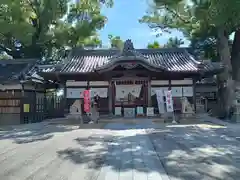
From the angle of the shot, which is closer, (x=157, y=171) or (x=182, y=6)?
(x=157, y=171)

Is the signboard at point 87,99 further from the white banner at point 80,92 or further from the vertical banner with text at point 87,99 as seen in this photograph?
the white banner at point 80,92

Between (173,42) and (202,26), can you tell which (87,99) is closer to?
(202,26)

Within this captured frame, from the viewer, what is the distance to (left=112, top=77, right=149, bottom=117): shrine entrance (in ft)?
61.4

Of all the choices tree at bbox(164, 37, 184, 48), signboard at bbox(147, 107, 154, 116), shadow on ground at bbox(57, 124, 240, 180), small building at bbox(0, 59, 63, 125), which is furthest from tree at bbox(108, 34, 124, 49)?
shadow on ground at bbox(57, 124, 240, 180)

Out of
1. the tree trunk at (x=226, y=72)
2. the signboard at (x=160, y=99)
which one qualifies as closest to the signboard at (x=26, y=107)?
the signboard at (x=160, y=99)

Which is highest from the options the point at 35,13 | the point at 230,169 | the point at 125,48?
the point at 35,13

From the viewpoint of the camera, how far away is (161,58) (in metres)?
20.5

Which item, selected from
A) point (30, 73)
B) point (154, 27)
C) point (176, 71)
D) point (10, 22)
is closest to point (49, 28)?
point (10, 22)

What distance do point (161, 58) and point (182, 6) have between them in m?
3.98

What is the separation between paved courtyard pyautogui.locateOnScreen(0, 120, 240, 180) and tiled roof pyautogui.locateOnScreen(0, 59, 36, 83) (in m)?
10.9

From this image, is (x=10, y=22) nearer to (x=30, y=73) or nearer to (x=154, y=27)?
(x=30, y=73)

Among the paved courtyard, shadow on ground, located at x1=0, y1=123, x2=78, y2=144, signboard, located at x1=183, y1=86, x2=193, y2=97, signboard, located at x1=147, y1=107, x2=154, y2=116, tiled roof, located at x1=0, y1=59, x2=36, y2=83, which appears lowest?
the paved courtyard

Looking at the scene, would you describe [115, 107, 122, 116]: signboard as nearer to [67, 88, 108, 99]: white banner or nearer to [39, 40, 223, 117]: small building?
[39, 40, 223, 117]: small building

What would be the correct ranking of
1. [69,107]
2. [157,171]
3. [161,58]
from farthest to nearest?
[161,58]
[69,107]
[157,171]
